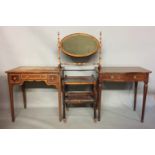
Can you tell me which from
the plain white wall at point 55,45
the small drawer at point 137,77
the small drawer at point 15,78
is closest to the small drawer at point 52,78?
the small drawer at point 15,78

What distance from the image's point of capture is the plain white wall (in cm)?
274

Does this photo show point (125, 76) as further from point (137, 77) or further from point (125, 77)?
point (137, 77)

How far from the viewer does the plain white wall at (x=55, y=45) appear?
274 centimetres

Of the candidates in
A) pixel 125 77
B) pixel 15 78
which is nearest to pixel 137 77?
pixel 125 77

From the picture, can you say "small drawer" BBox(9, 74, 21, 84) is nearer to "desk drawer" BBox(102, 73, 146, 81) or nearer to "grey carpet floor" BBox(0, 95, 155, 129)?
"grey carpet floor" BBox(0, 95, 155, 129)

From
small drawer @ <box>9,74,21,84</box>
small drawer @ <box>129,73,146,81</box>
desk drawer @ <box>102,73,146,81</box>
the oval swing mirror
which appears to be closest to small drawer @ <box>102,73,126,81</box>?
desk drawer @ <box>102,73,146,81</box>

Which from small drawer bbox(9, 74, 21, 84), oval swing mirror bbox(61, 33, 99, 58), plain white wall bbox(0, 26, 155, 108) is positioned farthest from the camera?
plain white wall bbox(0, 26, 155, 108)

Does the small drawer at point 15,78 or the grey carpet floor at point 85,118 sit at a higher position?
the small drawer at point 15,78

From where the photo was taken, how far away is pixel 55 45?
280 centimetres

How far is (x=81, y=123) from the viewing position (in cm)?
245

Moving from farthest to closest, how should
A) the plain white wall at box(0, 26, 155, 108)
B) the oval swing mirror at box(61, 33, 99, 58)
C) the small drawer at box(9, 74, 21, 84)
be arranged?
the plain white wall at box(0, 26, 155, 108)
the oval swing mirror at box(61, 33, 99, 58)
the small drawer at box(9, 74, 21, 84)

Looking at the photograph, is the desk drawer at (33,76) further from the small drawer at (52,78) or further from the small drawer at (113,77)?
the small drawer at (113,77)
